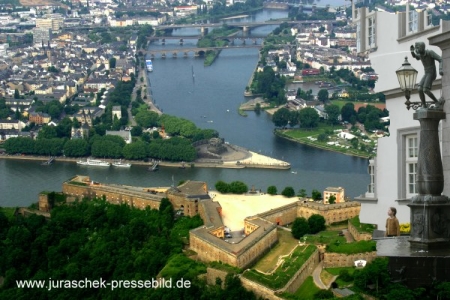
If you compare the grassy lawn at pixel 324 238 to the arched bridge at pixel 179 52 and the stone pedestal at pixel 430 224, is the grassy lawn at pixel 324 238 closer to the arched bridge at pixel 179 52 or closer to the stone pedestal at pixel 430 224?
the stone pedestal at pixel 430 224

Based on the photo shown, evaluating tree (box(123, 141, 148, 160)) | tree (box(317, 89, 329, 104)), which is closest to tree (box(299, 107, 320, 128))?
tree (box(317, 89, 329, 104))

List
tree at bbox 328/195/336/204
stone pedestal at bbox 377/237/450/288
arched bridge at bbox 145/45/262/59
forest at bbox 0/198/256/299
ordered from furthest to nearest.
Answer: arched bridge at bbox 145/45/262/59 → tree at bbox 328/195/336/204 → forest at bbox 0/198/256/299 → stone pedestal at bbox 377/237/450/288

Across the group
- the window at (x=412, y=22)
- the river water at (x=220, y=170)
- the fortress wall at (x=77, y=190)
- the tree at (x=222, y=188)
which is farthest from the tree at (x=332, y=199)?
the window at (x=412, y=22)

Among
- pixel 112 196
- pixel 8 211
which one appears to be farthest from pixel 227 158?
pixel 8 211

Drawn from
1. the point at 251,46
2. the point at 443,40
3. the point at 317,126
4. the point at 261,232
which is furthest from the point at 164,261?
the point at 251,46

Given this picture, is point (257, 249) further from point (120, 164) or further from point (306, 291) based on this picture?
point (120, 164)

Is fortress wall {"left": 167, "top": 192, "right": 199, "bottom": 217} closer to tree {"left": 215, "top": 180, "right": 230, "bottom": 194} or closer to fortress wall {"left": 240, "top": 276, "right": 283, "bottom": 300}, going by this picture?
tree {"left": 215, "top": 180, "right": 230, "bottom": 194}
